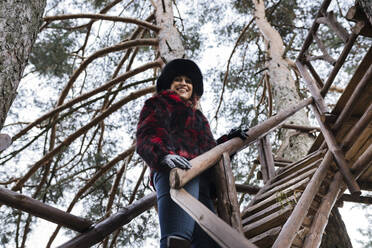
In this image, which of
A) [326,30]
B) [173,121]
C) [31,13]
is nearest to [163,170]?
[173,121]

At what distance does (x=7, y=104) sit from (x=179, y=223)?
1.13 metres

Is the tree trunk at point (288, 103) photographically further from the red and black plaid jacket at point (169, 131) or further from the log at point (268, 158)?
the red and black plaid jacket at point (169, 131)

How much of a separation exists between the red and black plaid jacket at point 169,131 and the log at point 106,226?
80 cm

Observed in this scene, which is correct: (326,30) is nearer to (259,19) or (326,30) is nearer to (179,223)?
(259,19)

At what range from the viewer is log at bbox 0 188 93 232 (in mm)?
2523

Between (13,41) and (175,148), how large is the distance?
3.82ft

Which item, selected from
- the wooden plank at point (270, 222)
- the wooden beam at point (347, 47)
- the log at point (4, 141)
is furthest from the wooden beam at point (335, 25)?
the log at point (4, 141)

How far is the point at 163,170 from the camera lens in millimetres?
2326

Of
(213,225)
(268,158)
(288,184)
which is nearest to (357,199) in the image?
(268,158)

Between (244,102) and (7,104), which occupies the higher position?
(244,102)

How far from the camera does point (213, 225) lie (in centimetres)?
182

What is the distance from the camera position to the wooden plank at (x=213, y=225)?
1.70 metres

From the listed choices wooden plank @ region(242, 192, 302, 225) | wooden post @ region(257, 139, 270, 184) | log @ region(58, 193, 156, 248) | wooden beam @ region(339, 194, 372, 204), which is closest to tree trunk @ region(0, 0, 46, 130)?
log @ region(58, 193, 156, 248)

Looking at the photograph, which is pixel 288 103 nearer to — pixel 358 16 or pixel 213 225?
pixel 358 16
